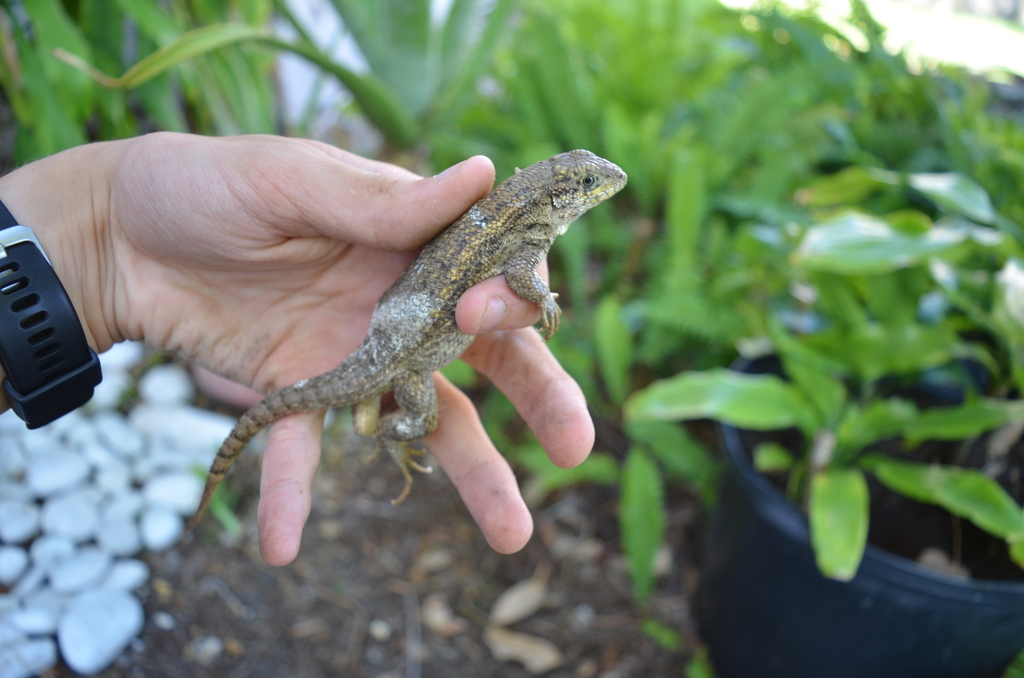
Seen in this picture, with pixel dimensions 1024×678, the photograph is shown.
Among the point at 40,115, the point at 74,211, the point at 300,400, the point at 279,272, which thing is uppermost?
the point at 40,115

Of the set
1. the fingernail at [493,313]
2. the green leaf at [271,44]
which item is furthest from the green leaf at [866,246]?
the green leaf at [271,44]

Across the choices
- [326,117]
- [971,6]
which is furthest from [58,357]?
[971,6]

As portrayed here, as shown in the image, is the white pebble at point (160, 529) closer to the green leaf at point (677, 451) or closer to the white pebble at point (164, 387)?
the white pebble at point (164, 387)

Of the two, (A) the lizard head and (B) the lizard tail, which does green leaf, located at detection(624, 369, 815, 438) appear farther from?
(B) the lizard tail

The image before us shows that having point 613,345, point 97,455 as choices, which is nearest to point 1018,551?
point 613,345

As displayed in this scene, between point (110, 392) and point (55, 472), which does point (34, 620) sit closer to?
point (55, 472)
